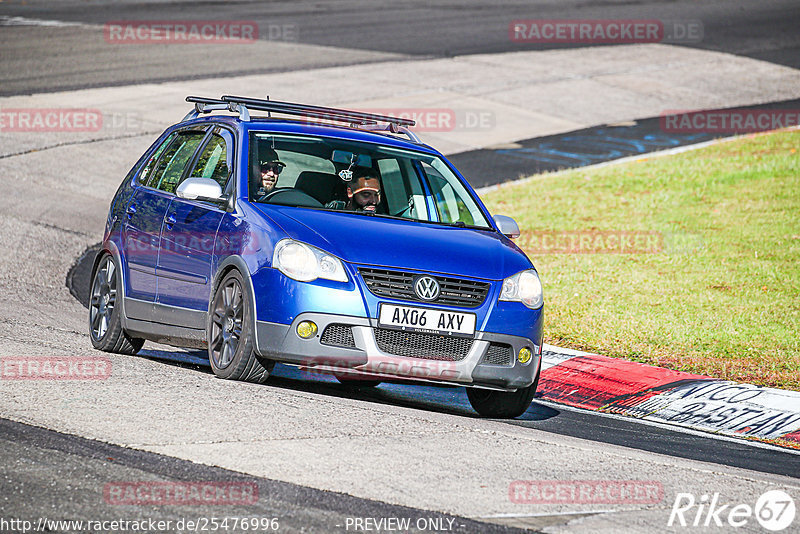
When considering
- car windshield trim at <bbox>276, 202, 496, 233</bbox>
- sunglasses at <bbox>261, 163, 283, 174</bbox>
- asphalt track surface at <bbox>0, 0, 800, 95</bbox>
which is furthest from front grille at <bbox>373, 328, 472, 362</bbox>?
asphalt track surface at <bbox>0, 0, 800, 95</bbox>

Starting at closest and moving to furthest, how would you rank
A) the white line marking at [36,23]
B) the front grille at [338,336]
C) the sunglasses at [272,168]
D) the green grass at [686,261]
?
the front grille at [338,336]
the sunglasses at [272,168]
the green grass at [686,261]
the white line marking at [36,23]

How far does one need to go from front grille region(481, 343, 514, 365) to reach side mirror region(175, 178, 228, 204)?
1987mm

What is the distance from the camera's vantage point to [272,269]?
728cm

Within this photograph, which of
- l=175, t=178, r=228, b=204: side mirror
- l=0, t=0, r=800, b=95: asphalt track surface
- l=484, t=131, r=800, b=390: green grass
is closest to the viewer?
l=175, t=178, r=228, b=204: side mirror

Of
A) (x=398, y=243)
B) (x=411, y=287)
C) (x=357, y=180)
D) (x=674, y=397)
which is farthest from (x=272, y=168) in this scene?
(x=674, y=397)

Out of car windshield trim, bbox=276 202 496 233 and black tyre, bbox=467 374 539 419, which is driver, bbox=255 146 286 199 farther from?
black tyre, bbox=467 374 539 419

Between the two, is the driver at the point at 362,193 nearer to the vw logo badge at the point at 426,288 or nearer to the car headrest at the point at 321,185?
the car headrest at the point at 321,185

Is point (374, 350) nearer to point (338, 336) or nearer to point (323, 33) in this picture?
point (338, 336)

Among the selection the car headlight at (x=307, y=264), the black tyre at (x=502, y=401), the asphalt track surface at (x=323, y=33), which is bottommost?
the black tyre at (x=502, y=401)

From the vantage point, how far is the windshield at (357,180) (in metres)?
8.25

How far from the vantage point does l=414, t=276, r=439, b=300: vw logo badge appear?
24.0ft

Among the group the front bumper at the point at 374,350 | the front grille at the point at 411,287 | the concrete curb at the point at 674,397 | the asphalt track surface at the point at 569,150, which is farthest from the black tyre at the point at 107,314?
the asphalt track surface at the point at 569,150

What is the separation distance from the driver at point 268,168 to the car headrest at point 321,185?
174mm

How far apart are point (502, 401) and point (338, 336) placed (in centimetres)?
149
